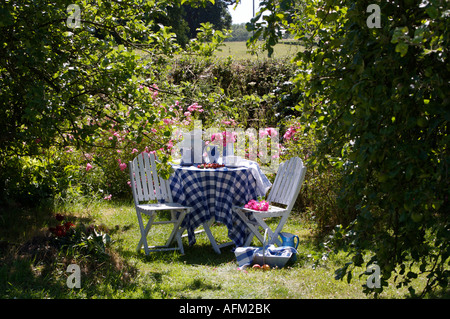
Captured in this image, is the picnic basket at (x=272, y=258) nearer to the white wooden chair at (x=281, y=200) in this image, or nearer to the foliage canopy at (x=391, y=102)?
the white wooden chair at (x=281, y=200)

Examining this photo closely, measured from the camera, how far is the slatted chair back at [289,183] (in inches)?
227

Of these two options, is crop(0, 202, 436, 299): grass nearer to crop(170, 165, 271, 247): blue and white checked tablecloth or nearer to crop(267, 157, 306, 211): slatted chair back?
crop(170, 165, 271, 247): blue and white checked tablecloth

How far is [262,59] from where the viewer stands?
526 inches

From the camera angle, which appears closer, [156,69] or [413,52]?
[413,52]

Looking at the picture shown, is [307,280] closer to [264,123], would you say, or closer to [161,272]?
[161,272]

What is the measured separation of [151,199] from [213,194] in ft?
2.89

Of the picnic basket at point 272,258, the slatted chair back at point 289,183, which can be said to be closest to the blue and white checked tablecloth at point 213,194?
the slatted chair back at point 289,183

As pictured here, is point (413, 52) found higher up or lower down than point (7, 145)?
higher up

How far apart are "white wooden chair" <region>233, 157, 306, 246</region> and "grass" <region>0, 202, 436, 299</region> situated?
0.50m

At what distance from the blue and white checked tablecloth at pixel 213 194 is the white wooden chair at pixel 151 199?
0.14 m

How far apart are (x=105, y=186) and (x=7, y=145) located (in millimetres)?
3085
